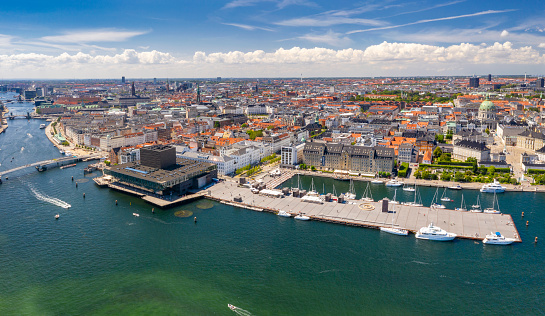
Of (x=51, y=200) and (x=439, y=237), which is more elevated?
(x=51, y=200)

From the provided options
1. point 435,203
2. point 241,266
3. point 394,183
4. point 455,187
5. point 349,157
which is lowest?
point 241,266

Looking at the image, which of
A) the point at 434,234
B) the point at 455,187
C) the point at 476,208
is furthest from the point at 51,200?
the point at 455,187

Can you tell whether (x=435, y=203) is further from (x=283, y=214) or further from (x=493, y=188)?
(x=283, y=214)

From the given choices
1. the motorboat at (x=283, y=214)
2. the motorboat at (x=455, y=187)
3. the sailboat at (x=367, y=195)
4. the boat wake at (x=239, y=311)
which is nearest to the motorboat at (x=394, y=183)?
the sailboat at (x=367, y=195)

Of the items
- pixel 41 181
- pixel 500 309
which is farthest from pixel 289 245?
pixel 41 181

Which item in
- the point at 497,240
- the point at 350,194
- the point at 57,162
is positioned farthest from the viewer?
the point at 57,162

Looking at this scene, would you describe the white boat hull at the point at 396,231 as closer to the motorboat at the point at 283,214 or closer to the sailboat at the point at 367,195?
the sailboat at the point at 367,195

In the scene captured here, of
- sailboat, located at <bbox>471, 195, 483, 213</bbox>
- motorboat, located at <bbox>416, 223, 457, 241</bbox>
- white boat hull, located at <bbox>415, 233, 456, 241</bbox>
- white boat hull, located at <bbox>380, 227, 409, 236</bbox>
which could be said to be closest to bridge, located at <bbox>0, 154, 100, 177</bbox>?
white boat hull, located at <bbox>380, 227, 409, 236</bbox>
